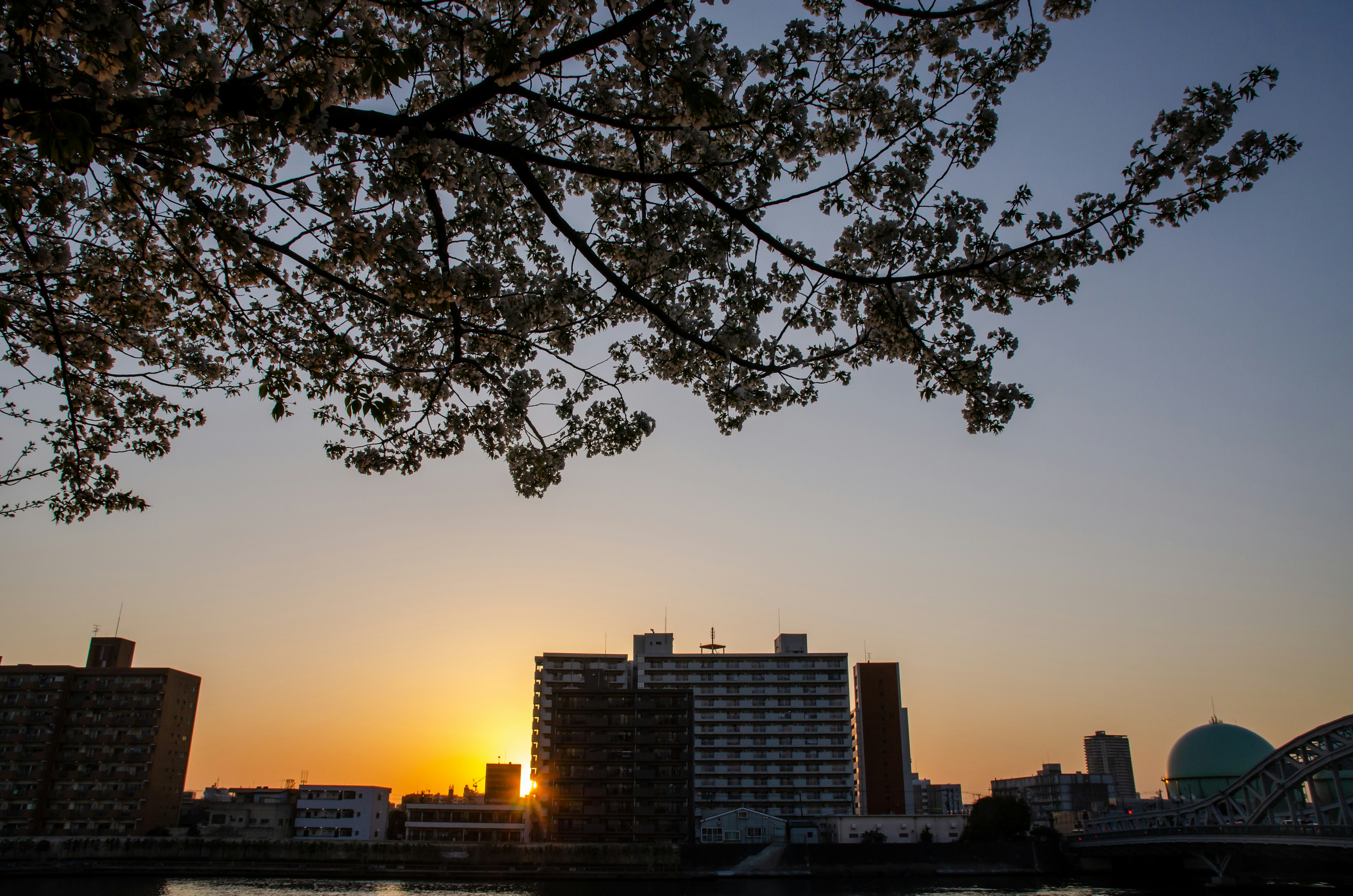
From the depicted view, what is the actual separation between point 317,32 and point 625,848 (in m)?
65.7

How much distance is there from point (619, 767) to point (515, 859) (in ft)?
35.9

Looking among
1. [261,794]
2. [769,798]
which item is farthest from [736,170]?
[261,794]

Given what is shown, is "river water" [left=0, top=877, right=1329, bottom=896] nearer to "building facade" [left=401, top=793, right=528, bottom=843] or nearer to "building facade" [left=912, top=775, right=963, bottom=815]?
"building facade" [left=401, top=793, right=528, bottom=843]

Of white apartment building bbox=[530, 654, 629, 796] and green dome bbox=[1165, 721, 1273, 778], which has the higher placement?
white apartment building bbox=[530, 654, 629, 796]

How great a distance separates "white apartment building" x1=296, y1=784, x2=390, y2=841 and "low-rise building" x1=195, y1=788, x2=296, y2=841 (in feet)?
4.86

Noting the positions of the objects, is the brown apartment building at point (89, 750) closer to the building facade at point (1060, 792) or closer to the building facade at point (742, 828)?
the building facade at point (742, 828)

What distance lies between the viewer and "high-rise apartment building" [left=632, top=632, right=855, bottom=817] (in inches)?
2997

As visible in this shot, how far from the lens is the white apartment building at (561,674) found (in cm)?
8631

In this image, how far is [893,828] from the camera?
69.3m

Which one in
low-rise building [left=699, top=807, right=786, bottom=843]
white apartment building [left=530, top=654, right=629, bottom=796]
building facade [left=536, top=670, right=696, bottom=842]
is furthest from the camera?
white apartment building [left=530, top=654, right=629, bottom=796]

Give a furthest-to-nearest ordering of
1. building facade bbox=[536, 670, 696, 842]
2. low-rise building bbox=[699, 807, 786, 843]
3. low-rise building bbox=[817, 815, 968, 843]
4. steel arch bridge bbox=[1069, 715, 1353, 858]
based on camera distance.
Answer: low-rise building bbox=[817, 815, 968, 843]
building facade bbox=[536, 670, 696, 842]
low-rise building bbox=[699, 807, 786, 843]
steel arch bridge bbox=[1069, 715, 1353, 858]

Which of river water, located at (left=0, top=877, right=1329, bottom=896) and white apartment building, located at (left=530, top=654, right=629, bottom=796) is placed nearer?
river water, located at (left=0, top=877, right=1329, bottom=896)

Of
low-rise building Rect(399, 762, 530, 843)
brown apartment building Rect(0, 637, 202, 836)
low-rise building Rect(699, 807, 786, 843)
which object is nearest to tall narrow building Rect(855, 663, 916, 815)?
low-rise building Rect(699, 807, 786, 843)

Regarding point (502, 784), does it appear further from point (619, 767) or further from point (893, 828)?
point (893, 828)
